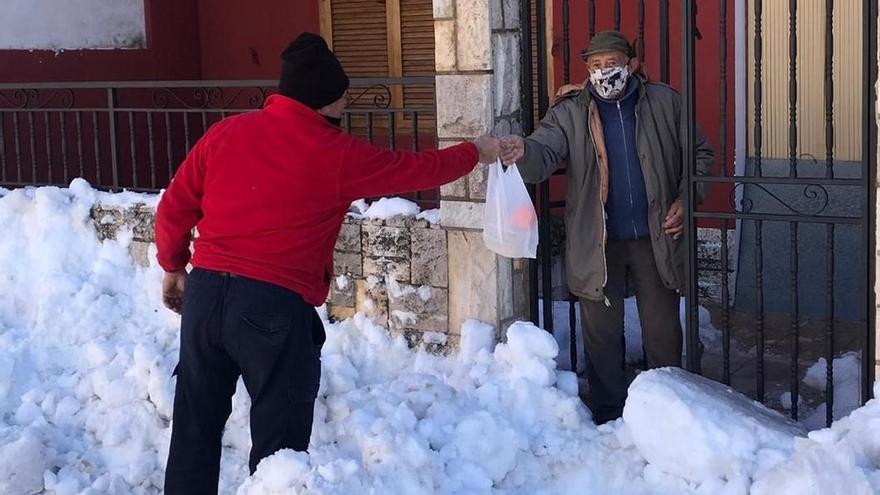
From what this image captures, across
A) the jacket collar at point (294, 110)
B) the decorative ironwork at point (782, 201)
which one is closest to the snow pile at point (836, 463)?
the decorative ironwork at point (782, 201)

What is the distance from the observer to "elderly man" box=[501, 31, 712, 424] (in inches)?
203

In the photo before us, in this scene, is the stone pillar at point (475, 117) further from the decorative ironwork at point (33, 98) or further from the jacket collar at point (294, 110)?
the decorative ironwork at point (33, 98)

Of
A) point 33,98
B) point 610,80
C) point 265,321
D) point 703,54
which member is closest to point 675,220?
point 610,80

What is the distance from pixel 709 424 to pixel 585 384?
1.56m

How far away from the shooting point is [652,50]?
7812 millimetres

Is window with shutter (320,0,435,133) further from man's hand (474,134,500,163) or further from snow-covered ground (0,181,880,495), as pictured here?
man's hand (474,134,500,163)

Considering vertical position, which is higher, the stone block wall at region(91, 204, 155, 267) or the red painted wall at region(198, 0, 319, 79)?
the red painted wall at region(198, 0, 319, 79)

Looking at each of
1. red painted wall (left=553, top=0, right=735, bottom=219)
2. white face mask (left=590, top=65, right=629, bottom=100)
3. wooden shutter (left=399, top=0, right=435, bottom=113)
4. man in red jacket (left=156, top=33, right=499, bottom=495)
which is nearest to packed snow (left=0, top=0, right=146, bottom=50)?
wooden shutter (left=399, top=0, right=435, bottom=113)

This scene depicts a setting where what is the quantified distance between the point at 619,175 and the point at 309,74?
1.63 m

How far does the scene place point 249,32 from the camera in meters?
10.5

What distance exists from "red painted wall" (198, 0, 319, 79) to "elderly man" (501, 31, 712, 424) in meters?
5.39

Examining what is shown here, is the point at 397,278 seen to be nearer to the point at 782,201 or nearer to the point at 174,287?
the point at 174,287

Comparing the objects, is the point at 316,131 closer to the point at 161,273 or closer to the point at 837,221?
the point at 837,221

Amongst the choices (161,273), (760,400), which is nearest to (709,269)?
(760,400)
